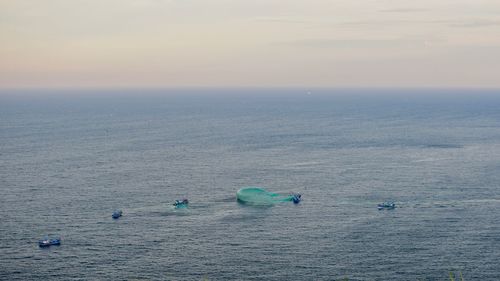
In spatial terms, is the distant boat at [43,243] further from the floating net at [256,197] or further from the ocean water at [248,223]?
the floating net at [256,197]

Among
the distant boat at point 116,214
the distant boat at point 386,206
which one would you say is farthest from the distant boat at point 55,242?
the distant boat at point 386,206

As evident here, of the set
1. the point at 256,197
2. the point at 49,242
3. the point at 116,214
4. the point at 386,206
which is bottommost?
the point at 49,242

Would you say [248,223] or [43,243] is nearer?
[43,243]

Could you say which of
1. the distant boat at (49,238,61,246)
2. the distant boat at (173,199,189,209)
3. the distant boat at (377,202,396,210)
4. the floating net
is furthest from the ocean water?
the floating net

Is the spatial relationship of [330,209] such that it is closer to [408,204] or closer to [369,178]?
[408,204]

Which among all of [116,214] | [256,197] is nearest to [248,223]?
[256,197]

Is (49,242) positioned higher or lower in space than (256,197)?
lower

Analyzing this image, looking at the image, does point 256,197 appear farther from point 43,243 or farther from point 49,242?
point 43,243

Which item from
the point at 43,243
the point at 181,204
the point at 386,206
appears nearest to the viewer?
the point at 43,243

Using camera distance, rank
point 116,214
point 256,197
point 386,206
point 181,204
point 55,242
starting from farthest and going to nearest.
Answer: point 256,197 < point 181,204 < point 386,206 < point 116,214 < point 55,242

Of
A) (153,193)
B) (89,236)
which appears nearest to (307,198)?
(153,193)
